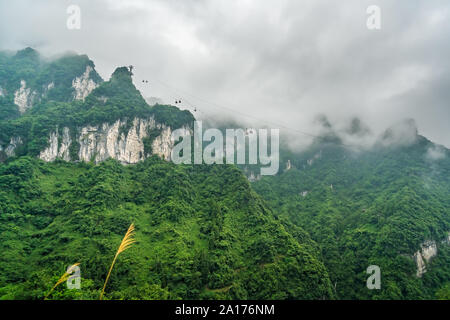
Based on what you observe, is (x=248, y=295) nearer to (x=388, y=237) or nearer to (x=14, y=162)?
(x=388, y=237)

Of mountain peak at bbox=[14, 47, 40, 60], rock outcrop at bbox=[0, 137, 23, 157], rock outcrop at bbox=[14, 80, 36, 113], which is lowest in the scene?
rock outcrop at bbox=[0, 137, 23, 157]

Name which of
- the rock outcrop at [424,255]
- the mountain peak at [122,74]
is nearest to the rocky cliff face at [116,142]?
the mountain peak at [122,74]

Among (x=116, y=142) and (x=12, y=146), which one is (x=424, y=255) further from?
(x=12, y=146)

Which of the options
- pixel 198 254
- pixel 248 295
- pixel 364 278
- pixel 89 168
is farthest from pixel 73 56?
pixel 364 278

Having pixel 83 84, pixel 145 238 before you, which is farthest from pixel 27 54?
pixel 145 238

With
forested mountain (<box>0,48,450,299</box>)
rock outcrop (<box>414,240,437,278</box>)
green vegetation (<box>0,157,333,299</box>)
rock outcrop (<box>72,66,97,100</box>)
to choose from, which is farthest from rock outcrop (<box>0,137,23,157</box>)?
rock outcrop (<box>414,240,437,278</box>)

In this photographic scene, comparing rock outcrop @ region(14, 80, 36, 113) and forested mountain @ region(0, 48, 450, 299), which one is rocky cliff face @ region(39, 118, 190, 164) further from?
rock outcrop @ region(14, 80, 36, 113)

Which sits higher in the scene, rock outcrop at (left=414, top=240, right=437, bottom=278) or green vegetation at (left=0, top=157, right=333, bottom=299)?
green vegetation at (left=0, top=157, right=333, bottom=299)
